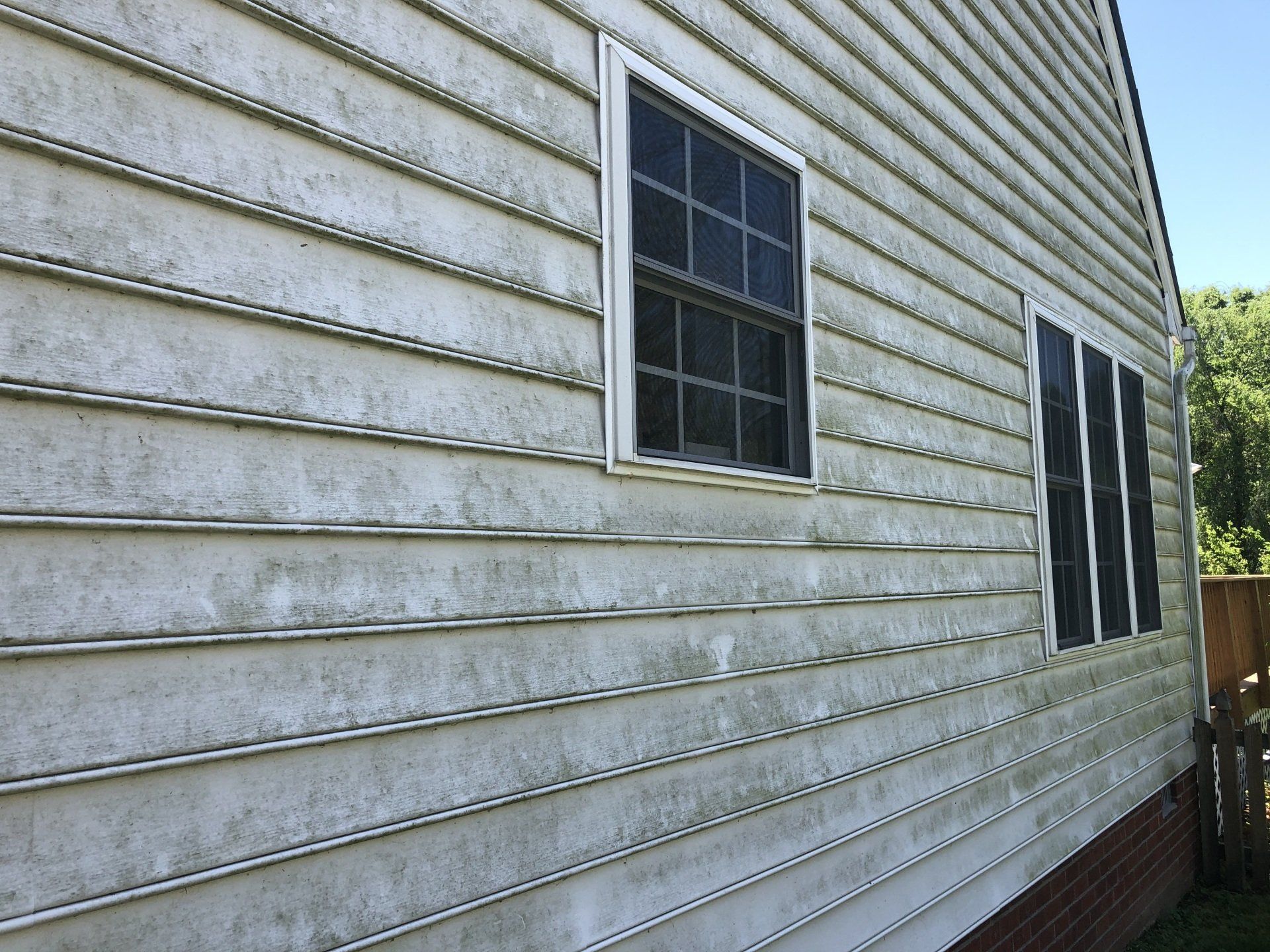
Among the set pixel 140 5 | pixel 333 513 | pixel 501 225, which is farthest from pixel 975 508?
pixel 140 5

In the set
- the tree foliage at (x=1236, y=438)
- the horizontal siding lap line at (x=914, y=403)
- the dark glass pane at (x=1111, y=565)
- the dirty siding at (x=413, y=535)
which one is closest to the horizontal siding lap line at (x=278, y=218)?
the dirty siding at (x=413, y=535)

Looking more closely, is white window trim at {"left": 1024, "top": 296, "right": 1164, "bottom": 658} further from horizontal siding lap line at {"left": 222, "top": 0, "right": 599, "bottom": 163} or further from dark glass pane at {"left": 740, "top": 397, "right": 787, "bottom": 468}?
horizontal siding lap line at {"left": 222, "top": 0, "right": 599, "bottom": 163}

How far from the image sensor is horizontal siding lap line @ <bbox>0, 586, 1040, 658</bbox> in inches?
61.7

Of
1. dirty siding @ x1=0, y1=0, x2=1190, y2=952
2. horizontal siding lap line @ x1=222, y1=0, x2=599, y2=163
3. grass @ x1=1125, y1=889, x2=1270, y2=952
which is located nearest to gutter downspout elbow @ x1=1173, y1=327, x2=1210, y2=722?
grass @ x1=1125, y1=889, x2=1270, y2=952

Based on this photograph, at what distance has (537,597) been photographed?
94.7 inches

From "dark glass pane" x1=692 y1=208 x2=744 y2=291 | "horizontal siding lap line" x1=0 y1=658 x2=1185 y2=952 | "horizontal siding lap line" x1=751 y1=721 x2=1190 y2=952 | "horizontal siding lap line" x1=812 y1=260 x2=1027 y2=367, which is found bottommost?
"horizontal siding lap line" x1=751 y1=721 x2=1190 y2=952

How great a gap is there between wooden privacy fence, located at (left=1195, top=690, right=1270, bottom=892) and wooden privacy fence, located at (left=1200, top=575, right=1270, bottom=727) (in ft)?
6.28

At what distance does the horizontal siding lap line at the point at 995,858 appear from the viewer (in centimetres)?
322

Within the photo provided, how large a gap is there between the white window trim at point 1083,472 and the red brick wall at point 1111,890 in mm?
1132

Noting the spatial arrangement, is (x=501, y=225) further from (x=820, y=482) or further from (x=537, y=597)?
(x=820, y=482)

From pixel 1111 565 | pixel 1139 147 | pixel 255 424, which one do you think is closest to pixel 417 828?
pixel 255 424

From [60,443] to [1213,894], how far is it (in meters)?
8.13

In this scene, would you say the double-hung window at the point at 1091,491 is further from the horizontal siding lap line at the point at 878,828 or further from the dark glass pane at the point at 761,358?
the dark glass pane at the point at 761,358

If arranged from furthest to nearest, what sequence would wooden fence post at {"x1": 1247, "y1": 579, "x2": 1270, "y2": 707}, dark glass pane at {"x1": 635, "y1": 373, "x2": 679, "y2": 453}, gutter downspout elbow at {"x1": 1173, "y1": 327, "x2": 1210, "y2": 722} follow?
wooden fence post at {"x1": 1247, "y1": 579, "x2": 1270, "y2": 707} < gutter downspout elbow at {"x1": 1173, "y1": 327, "x2": 1210, "y2": 722} < dark glass pane at {"x1": 635, "y1": 373, "x2": 679, "y2": 453}
